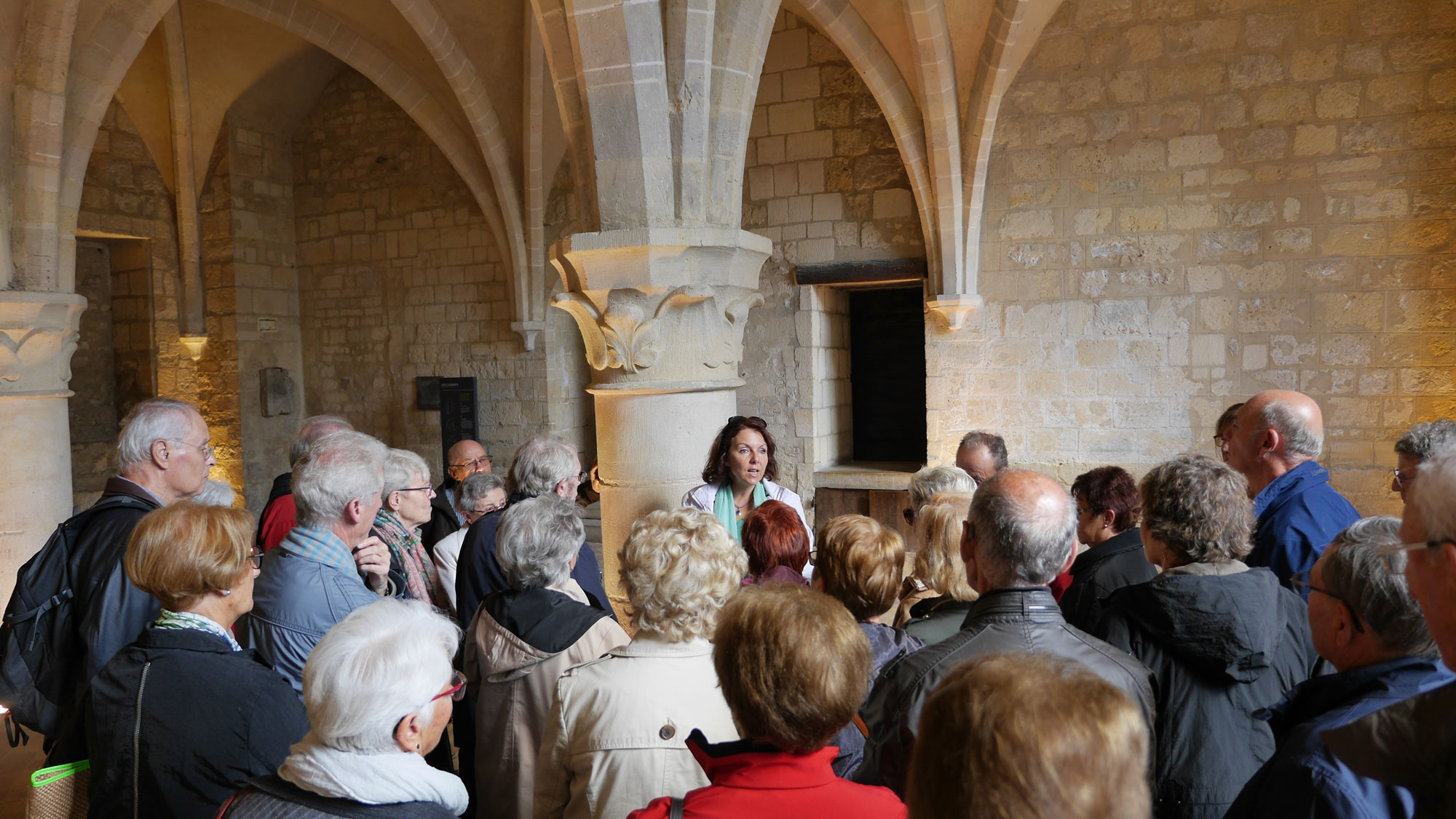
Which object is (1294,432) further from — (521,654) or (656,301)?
(521,654)

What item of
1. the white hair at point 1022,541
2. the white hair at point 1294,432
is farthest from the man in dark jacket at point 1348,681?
the white hair at point 1294,432

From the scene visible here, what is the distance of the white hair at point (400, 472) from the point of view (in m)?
2.68

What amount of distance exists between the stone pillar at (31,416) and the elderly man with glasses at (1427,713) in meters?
5.80

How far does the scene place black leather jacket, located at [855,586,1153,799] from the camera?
4.67 ft

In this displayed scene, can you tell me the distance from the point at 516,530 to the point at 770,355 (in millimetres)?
5414

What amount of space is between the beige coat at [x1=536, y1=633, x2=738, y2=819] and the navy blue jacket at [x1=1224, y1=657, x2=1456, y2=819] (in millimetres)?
750

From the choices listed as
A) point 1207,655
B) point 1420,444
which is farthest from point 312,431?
point 1420,444

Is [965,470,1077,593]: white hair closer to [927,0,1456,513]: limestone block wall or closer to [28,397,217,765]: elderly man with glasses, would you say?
[28,397,217,765]: elderly man with glasses

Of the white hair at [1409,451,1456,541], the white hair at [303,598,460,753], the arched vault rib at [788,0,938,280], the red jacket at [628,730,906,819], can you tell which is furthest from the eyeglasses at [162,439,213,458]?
the arched vault rib at [788,0,938,280]

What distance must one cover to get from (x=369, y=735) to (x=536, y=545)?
69 centimetres

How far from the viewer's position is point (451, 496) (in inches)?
148

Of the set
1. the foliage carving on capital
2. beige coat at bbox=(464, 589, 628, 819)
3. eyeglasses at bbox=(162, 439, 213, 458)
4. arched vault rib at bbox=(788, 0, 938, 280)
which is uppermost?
arched vault rib at bbox=(788, 0, 938, 280)

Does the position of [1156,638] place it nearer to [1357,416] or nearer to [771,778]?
[771,778]

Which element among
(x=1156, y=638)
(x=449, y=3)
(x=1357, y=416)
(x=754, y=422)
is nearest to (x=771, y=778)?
(x=1156, y=638)
